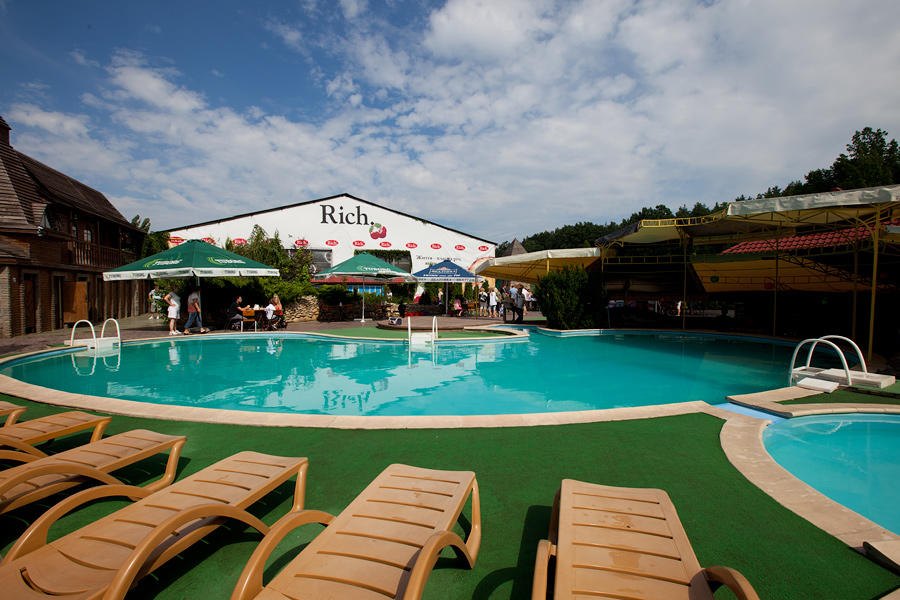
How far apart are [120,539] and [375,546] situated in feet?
3.89

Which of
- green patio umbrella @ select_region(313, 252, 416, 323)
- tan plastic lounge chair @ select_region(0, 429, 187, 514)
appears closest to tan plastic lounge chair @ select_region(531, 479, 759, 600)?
tan plastic lounge chair @ select_region(0, 429, 187, 514)

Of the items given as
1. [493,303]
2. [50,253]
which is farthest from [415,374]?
[50,253]

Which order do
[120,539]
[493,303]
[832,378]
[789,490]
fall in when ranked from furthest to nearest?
[493,303]
[832,378]
[789,490]
[120,539]

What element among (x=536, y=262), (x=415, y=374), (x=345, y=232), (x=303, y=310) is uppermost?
(x=345, y=232)

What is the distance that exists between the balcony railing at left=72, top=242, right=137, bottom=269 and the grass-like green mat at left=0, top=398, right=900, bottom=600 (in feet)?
60.0

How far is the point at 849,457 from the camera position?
14.1ft

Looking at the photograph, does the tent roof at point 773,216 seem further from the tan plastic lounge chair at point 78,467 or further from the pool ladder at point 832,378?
the tan plastic lounge chair at point 78,467

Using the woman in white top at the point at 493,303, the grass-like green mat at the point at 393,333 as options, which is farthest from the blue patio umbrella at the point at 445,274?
the woman in white top at the point at 493,303

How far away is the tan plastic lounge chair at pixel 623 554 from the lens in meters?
1.54

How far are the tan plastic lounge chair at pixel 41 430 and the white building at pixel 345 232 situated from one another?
24668mm

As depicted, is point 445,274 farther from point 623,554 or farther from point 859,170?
point 859,170

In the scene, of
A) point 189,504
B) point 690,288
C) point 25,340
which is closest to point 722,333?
point 690,288

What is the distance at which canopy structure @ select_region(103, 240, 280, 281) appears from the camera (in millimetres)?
Result: 13555

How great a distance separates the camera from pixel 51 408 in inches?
208
